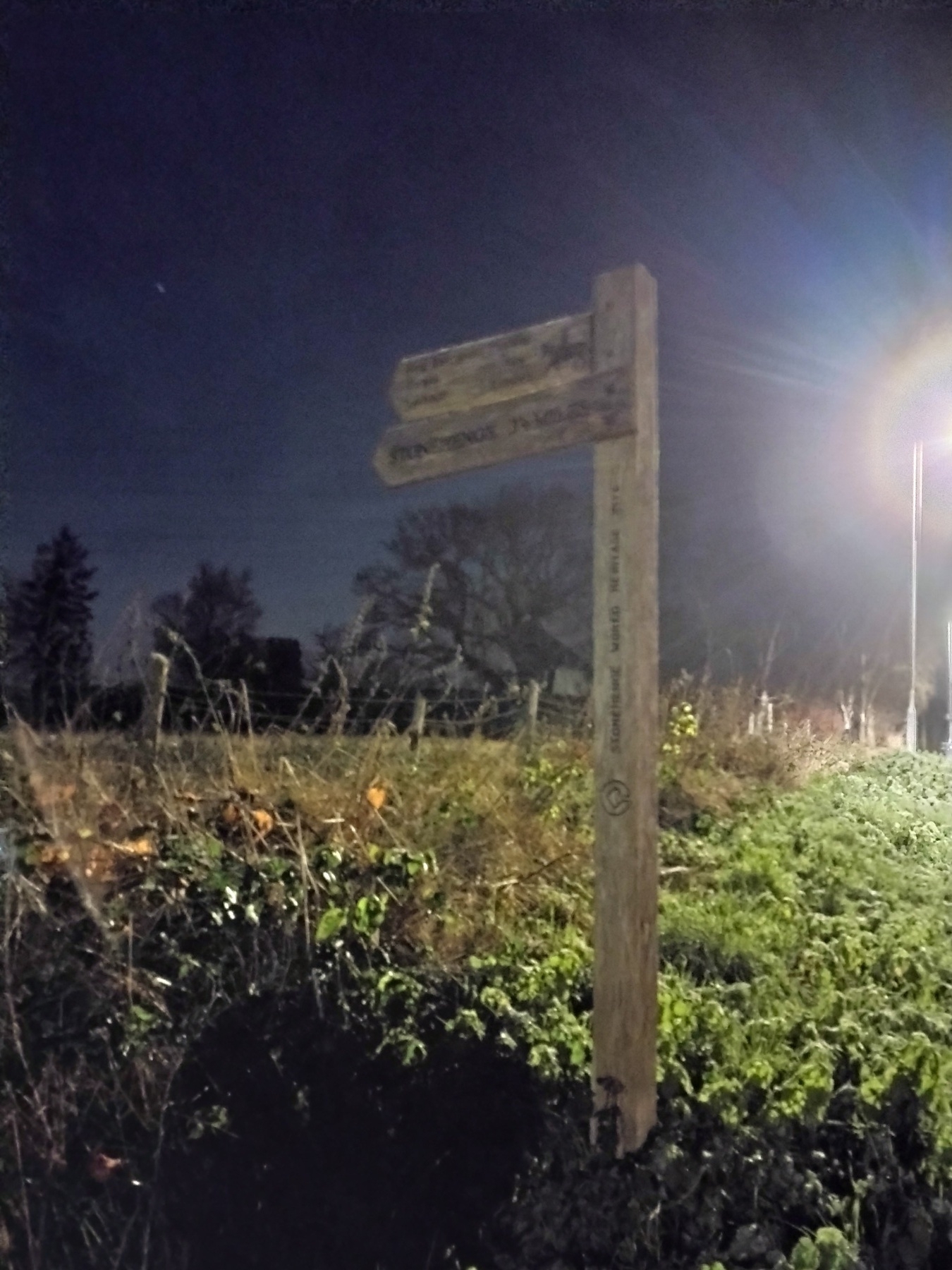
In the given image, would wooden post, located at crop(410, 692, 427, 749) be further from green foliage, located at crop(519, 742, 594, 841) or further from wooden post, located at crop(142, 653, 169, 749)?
wooden post, located at crop(142, 653, 169, 749)

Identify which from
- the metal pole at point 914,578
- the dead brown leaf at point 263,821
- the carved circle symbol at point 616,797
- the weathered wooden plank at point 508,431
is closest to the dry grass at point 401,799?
the dead brown leaf at point 263,821

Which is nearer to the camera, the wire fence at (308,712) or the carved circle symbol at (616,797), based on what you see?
the carved circle symbol at (616,797)

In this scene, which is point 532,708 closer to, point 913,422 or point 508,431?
point 508,431

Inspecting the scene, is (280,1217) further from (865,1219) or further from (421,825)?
(865,1219)

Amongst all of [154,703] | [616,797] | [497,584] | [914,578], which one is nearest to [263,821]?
[154,703]

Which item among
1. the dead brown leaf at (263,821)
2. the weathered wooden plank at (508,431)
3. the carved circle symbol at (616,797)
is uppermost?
the weathered wooden plank at (508,431)

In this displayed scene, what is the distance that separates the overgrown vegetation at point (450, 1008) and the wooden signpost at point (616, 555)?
7.8 inches

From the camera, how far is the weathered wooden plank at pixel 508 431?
2430 millimetres

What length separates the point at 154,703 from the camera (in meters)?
3.58

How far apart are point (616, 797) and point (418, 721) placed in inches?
43.3

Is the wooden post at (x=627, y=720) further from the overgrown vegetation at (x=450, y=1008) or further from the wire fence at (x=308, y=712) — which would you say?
the wire fence at (x=308, y=712)

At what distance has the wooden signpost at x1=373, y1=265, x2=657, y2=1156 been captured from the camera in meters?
2.44

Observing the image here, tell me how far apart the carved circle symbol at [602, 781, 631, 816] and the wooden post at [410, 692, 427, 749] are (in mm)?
1035

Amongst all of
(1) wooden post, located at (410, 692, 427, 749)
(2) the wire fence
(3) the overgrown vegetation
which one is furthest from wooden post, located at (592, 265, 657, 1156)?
(1) wooden post, located at (410, 692, 427, 749)
